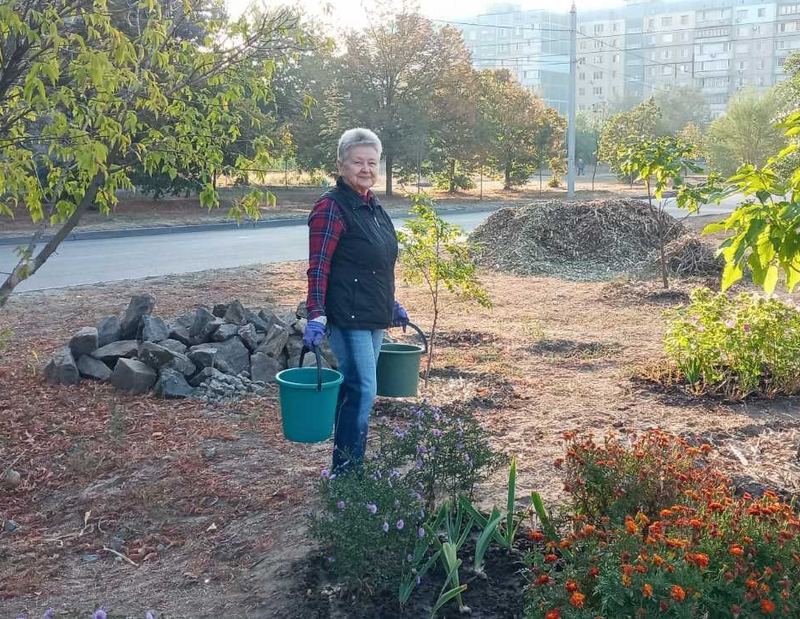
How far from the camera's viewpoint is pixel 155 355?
234 inches

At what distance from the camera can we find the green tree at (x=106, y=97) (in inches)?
146

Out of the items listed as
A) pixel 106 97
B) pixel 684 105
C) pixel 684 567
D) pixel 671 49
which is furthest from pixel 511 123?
pixel 671 49

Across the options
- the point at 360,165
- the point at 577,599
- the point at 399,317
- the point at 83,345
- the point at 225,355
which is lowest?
the point at 225,355

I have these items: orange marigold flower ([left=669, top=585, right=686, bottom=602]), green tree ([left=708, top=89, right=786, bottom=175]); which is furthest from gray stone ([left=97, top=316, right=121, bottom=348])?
green tree ([left=708, top=89, right=786, bottom=175])

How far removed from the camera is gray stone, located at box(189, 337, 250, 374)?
608 centimetres

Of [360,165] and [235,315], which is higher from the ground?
[360,165]

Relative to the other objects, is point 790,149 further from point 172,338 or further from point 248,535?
point 172,338

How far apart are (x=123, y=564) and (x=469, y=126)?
31.5m

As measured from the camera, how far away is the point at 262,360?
618 centimetres

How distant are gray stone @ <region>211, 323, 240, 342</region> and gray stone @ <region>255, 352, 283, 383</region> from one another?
0.34 meters

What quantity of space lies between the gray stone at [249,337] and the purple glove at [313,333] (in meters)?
2.88

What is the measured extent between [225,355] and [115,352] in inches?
30.5

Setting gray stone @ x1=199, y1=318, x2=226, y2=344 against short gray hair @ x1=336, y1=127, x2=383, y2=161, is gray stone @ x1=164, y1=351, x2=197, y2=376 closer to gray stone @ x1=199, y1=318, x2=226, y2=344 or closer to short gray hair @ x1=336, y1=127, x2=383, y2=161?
gray stone @ x1=199, y1=318, x2=226, y2=344

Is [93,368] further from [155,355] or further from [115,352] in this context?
[155,355]
